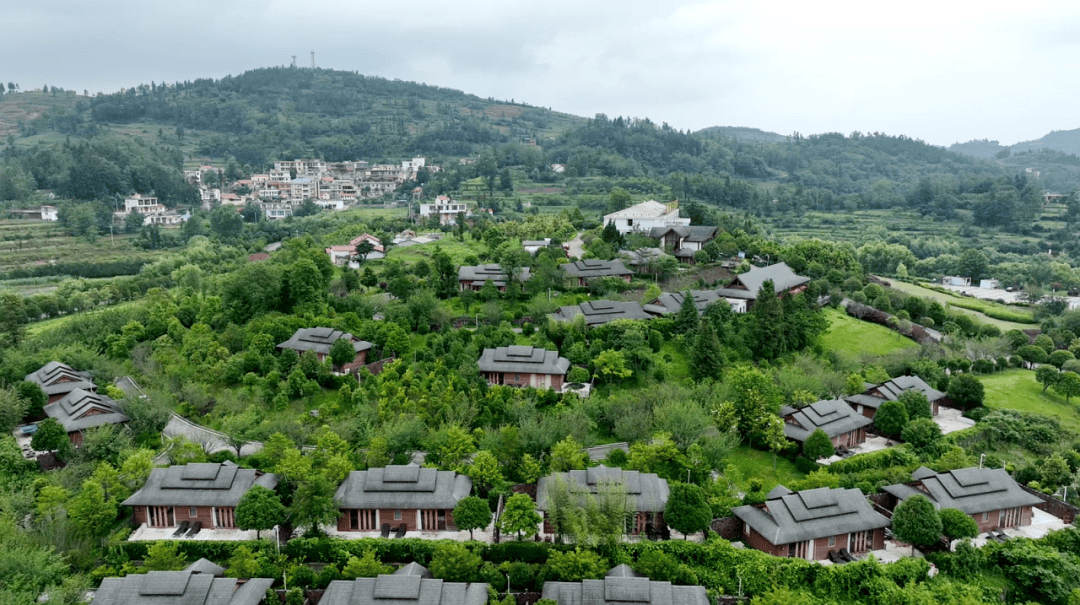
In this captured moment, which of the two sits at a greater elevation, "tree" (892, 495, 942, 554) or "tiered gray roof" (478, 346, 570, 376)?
"tiered gray roof" (478, 346, 570, 376)

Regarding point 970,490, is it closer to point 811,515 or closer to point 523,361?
point 811,515

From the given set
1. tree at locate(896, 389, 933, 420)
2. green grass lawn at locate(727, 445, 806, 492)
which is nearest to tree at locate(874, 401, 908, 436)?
tree at locate(896, 389, 933, 420)

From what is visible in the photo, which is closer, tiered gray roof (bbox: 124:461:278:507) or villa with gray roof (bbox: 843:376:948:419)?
tiered gray roof (bbox: 124:461:278:507)

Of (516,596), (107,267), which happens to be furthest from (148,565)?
(107,267)

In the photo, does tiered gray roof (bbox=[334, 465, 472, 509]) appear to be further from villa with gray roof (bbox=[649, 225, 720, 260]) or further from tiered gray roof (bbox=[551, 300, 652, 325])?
villa with gray roof (bbox=[649, 225, 720, 260])

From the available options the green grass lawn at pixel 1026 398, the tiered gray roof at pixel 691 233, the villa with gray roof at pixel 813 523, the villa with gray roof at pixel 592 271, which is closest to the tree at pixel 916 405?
the green grass lawn at pixel 1026 398

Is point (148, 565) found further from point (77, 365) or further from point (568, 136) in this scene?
point (568, 136)
